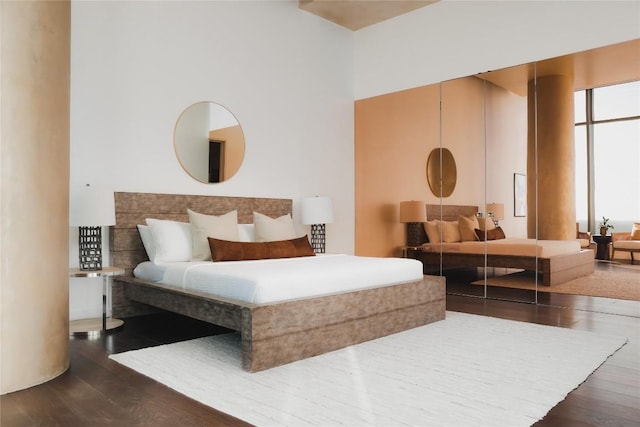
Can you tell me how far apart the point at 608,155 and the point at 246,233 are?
359cm

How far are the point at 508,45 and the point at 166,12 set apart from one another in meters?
3.53

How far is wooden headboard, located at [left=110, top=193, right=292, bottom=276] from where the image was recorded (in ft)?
13.8

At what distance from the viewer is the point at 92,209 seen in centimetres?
367

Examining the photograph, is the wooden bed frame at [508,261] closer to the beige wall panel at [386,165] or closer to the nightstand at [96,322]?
the beige wall panel at [386,165]

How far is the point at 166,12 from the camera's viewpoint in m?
4.62

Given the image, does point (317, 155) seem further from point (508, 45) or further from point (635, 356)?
point (635, 356)

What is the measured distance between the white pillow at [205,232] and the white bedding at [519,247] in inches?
109

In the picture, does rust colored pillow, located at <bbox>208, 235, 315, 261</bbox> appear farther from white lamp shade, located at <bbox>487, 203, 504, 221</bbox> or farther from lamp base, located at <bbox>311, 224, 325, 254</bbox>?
white lamp shade, located at <bbox>487, 203, 504, 221</bbox>

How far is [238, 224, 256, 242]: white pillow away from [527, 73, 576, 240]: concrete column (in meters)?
2.87

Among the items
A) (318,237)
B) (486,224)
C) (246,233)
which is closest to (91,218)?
(246,233)

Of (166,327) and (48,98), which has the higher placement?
(48,98)

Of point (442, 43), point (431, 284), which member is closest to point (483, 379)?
point (431, 284)

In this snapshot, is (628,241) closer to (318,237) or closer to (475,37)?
(475,37)

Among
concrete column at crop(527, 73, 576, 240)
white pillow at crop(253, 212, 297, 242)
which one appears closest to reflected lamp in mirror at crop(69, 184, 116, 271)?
white pillow at crop(253, 212, 297, 242)
